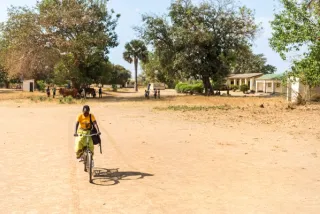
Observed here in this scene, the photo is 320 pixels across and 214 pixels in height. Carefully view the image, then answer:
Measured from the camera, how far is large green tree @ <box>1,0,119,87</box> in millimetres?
36812

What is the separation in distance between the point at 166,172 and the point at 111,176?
1.32 m

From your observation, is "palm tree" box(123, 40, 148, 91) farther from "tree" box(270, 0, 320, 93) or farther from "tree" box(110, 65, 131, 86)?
"tree" box(270, 0, 320, 93)

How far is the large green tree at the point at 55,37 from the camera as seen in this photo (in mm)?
36812

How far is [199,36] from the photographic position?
141 feet

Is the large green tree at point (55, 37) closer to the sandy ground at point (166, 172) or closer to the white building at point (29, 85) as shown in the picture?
the white building at point (29, 85)

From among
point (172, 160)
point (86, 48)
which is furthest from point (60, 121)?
point (86, 48)

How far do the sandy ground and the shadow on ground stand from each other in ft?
0.07

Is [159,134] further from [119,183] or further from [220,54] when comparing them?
[220,54]

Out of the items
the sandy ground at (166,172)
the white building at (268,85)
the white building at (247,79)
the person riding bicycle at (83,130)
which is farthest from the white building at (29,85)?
the person riding bicycle at (83,130)

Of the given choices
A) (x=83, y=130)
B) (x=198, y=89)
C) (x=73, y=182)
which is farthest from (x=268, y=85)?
(x=73, y=182)

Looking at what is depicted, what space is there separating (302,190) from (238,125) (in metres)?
10.8

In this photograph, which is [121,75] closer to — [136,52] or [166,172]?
[136,52]

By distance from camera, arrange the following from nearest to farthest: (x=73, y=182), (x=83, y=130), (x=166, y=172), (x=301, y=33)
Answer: (x=73, y=182), (x=83, y=130), (x=166, y=172), (x=301, y=33)

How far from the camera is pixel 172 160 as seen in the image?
32.0 feet
